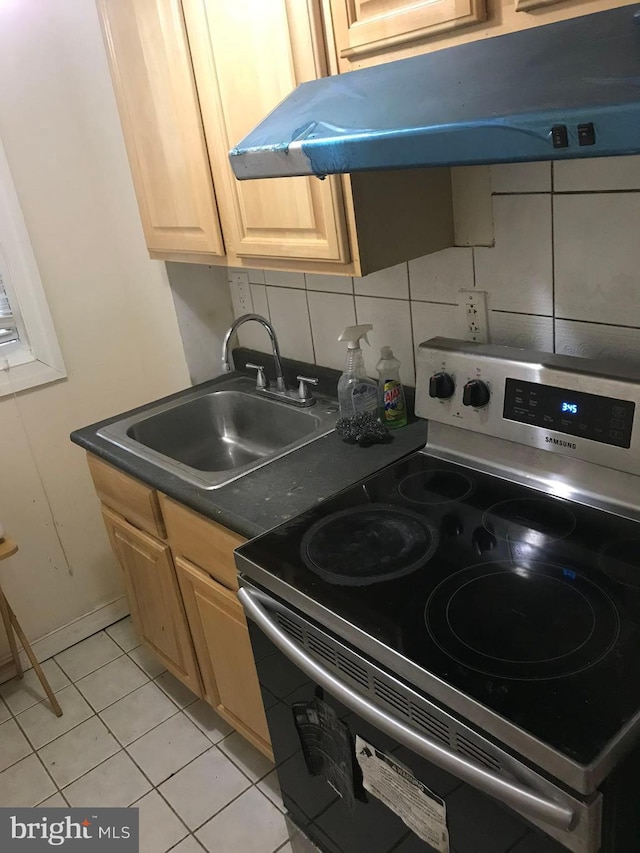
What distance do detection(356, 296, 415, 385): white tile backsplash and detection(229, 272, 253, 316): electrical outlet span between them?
1.62ft

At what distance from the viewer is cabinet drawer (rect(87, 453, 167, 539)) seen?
1688mm

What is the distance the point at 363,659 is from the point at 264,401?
1112 mm

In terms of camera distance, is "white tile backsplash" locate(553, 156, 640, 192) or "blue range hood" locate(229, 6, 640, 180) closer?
"blue range hood" locate(229, 6, 640, 180)

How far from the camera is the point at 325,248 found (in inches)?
54.0

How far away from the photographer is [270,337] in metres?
1.93

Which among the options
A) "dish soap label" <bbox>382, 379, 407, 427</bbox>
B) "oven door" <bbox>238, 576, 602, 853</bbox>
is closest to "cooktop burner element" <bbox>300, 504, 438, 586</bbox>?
"oven door" <bbox>238, 576, 602, 853</bbox>

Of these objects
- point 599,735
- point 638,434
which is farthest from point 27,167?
point 599,735

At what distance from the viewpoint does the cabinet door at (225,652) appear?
157 cm

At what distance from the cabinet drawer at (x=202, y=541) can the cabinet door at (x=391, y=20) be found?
92cm

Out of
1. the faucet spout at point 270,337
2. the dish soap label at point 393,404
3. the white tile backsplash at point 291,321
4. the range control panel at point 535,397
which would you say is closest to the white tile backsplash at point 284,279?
the white tile backsplash at point 291,321

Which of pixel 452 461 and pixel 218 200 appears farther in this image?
pixel 218 200

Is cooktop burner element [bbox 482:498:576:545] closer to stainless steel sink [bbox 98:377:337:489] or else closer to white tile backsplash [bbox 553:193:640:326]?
white tile backsplash [bbox 553:193:640:326]

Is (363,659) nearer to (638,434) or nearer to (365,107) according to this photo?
(638,434)

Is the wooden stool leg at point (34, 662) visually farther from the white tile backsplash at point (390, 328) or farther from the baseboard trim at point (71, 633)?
the white tile backsplash at point (390, 328)
